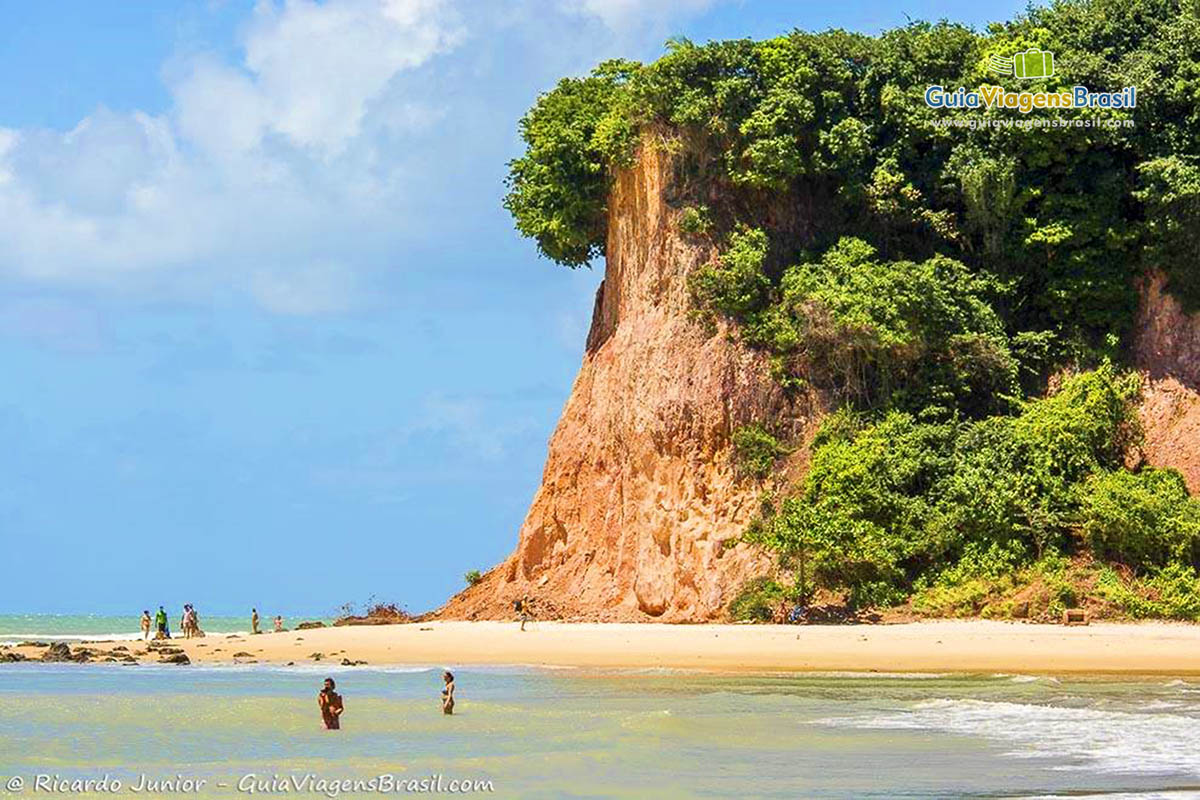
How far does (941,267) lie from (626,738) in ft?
60.5

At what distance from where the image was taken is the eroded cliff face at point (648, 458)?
3288 cm

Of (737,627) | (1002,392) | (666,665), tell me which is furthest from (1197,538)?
(666,665)

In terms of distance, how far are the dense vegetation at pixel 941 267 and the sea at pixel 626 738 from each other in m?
6.42

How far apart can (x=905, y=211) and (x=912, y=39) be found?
3.98m

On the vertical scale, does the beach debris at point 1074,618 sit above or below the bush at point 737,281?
below

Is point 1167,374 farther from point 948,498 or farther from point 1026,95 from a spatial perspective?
point 1026,95

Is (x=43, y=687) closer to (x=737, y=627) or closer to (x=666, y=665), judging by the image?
(x=666, y=665)

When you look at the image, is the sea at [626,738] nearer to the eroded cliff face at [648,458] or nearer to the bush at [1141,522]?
the bush at [1141,522]

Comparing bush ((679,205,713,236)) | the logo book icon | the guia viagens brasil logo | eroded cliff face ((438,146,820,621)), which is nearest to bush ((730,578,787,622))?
eroded cliff face ((438,146,820,621))

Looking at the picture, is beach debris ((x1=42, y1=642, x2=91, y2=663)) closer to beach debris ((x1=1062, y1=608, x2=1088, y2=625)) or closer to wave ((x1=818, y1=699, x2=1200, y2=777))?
wave ((x1=818, y1=699, x2=1200, y2=777))

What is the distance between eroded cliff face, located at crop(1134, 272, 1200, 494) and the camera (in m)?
32.1

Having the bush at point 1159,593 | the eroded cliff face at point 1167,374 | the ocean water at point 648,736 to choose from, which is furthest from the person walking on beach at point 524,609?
the eroded cliff face at point 1167,374

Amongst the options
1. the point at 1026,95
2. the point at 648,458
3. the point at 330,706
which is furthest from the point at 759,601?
the point at 330,706

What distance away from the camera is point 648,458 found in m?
33.9
